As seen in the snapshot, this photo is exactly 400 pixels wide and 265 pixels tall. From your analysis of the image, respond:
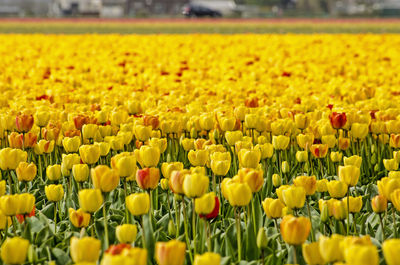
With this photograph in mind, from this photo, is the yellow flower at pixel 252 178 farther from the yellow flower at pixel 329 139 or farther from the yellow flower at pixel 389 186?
the yellow flower at pixel 329 139

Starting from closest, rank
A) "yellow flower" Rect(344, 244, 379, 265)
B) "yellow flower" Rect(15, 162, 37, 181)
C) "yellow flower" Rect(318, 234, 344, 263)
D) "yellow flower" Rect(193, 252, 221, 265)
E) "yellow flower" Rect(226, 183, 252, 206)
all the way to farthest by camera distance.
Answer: "yellow flower" Rect(344, 244, 379, 265)
"yellow flower" Rect(193, 252, 221, 265)
"yellow flower" Rect(318, 234, 344, 263)
"yellow flower" Rect(226, 183, 252, 206)
"yellow flower" Rect(15, 162, 37, 181)

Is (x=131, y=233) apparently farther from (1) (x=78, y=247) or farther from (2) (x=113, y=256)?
(2) (x=113, y=256)

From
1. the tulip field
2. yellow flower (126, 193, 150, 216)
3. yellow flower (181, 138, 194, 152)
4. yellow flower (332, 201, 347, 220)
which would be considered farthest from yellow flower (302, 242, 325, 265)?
yellow flower (181, 138, 194, 152)

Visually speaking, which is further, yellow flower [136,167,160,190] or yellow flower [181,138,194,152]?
yellow flower [181,138,194,152]

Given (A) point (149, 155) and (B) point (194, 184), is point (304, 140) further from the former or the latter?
(B) point (194, 184)

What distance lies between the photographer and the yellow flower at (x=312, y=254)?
2.04 meters

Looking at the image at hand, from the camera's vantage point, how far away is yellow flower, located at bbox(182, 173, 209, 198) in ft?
7.50

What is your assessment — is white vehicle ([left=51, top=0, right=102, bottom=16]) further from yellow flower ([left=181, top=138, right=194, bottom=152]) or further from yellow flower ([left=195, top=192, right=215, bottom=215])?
yellow flower ([left=195, top=192, right=215, bottom=215])

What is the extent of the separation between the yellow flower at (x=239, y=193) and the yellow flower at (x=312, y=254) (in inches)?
12.5

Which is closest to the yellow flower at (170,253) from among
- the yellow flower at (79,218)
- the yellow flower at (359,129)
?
the yellow flower at (79,218)

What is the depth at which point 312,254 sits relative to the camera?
80.6 inches

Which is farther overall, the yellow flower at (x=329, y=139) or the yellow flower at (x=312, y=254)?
the yellow flower at (x=329, y=139)

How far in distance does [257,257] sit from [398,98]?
3585 millimetres

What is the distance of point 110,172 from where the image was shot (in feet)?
8.12
